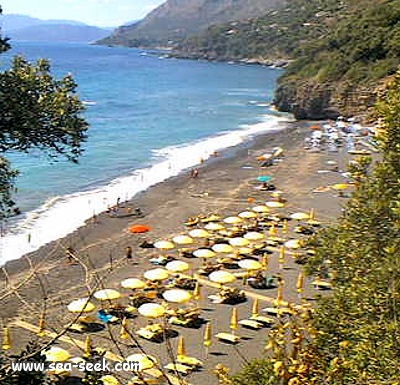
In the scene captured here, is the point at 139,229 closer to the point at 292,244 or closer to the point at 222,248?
the point at 222,248

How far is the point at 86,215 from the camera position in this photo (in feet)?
101

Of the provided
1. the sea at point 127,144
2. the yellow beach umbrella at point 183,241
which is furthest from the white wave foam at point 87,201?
the yellow beach umbrella at point 183,241

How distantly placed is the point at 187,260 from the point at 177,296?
5261mm

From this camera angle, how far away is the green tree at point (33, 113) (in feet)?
25.7

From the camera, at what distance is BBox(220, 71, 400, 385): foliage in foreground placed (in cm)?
577

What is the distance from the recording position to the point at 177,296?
17.9 metres

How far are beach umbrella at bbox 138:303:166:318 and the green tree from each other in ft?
28.3

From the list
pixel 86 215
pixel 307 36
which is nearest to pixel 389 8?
pixel 86 215

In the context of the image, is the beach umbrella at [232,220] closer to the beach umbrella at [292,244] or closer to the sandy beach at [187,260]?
the sandy beach at [187,260]

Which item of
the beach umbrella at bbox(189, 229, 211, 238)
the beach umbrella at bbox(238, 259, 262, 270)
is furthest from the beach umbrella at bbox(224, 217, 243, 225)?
the beach umbrella at bbox(238, 259, 262, 270)

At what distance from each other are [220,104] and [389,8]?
23.9m

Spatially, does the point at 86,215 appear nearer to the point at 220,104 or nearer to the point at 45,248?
the point at 45,248

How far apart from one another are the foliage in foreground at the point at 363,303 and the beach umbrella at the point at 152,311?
8417mm

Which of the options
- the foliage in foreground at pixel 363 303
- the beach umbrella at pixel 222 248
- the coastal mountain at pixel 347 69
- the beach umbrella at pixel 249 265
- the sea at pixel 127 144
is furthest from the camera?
the coastal mountain at pixel 347 69
